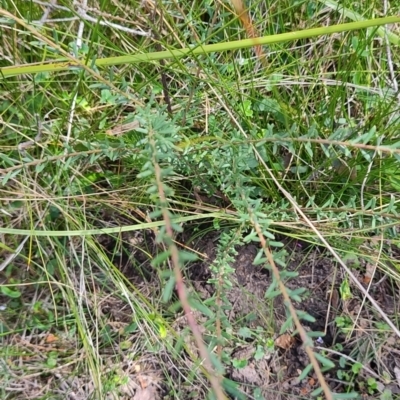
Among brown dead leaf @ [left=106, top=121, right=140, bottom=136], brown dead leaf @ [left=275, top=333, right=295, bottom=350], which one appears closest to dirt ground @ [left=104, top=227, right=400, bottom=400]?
brown dead leaf @ [left=275, top=333, right=295, bottom=350]

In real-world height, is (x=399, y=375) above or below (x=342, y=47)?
below

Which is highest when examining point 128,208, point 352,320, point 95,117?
point 95,117

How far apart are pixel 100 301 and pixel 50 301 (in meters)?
0.15

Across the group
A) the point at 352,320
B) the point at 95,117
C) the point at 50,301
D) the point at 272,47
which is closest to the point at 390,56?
the point at 272,47

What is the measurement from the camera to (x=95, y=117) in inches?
48.2

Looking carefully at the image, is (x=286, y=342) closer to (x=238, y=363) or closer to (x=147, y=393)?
(x=238, y=363)

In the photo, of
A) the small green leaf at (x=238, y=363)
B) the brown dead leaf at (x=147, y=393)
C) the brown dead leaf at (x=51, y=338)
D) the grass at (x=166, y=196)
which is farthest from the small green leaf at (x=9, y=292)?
the small green leaf at (x=238, y=363)

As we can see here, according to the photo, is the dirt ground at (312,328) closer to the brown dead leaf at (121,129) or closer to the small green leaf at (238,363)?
the small green leaf at (238,363)

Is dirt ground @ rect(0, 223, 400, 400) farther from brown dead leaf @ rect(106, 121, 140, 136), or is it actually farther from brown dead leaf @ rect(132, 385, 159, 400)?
brown dead leaf @ rect(106, 121, 140, 136)

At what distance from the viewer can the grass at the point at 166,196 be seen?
3.50ft

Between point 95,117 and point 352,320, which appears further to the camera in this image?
point 95,117

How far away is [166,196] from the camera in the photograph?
1030mm

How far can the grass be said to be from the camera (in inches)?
42.0

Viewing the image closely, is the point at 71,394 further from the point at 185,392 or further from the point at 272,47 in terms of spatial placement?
the point at 272,47
